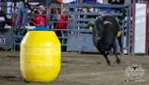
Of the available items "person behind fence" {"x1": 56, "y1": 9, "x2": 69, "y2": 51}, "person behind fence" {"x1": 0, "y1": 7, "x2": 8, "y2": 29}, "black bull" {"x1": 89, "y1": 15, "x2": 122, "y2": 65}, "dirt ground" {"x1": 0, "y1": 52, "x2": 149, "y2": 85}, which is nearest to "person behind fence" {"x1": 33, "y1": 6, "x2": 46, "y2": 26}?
"person behind fence" {"x1": 56, "y1": 9, "x2": 69, "y2": 51}

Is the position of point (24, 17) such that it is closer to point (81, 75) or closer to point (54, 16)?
point (54, 16)

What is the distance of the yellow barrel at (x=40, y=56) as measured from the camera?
8273 mm

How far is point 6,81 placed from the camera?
8.82 meters

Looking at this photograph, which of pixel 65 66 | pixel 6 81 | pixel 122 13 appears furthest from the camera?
pixel 122 13

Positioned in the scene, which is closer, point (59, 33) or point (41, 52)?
point (41, 52)

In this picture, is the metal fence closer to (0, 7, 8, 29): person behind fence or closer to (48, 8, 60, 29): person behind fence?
(48, 8, 60, 29): person behind fence

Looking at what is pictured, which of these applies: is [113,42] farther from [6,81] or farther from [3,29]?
[3,29]

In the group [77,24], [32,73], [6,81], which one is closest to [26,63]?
[32,73]

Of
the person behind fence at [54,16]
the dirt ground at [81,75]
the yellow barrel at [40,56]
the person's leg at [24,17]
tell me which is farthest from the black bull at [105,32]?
the person's leg at [24,17]

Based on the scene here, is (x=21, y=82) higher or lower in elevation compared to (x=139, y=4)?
lower

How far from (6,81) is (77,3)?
10.2 meters

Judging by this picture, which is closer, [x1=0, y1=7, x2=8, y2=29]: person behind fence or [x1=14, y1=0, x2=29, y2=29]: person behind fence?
[x1=14, y1=0, x2=29, y2=29]: person behind fence

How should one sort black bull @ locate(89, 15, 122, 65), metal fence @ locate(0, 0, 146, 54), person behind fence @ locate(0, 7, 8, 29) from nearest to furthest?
black bull @ locate(89, 15, 122, 65)
metal fence @ locate(0, 0, 146, 54)
person behind fence @ locate(0, 7, 8, 29)

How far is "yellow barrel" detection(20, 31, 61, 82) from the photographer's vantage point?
27.1 ft
